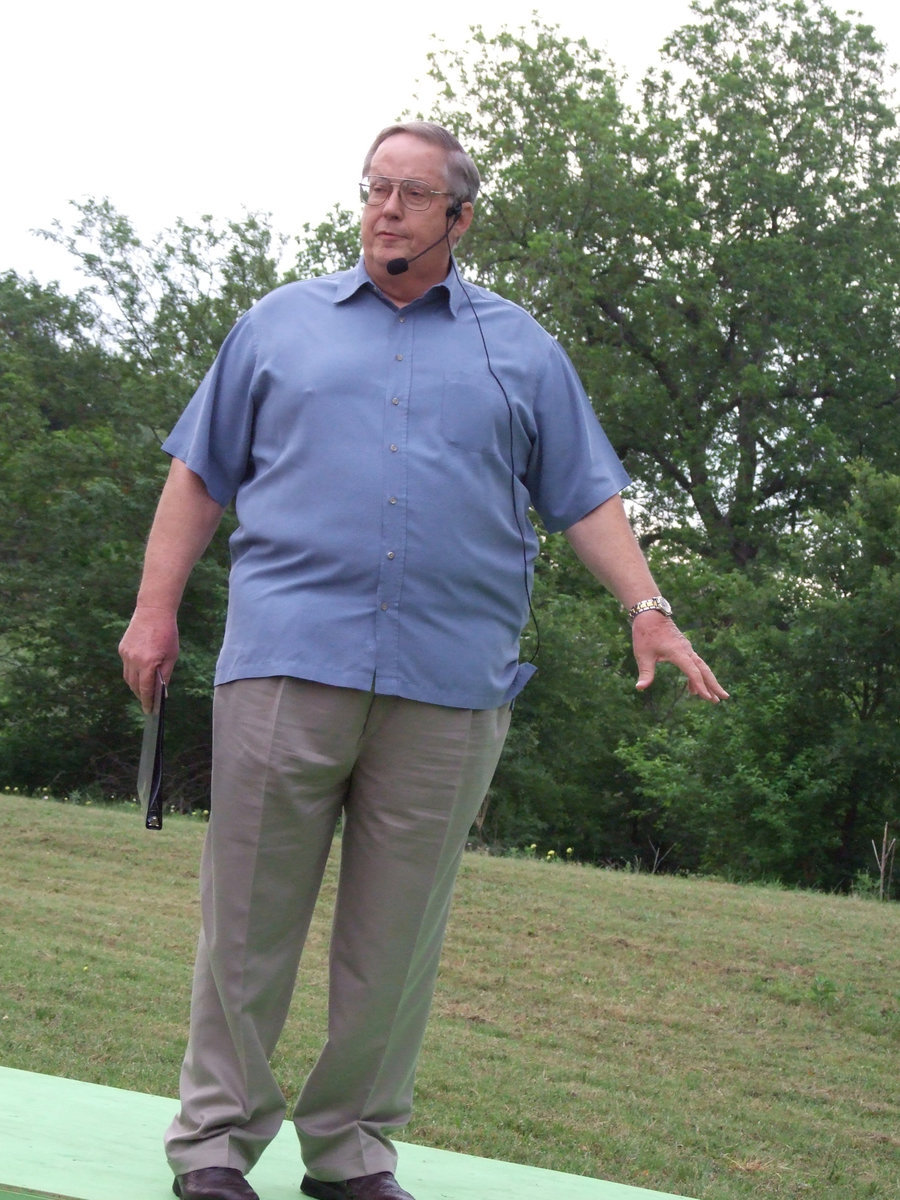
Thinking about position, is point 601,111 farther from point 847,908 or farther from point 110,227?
point 847,908

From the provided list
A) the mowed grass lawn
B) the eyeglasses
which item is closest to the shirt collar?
the eyeglasses

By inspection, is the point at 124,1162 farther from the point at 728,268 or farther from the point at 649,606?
the point at 728,268

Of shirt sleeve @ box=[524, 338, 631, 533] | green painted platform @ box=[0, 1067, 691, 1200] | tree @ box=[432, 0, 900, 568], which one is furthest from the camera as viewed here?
tree @ box=[432, 0, 900, 568]

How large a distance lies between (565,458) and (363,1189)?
149 centimetres

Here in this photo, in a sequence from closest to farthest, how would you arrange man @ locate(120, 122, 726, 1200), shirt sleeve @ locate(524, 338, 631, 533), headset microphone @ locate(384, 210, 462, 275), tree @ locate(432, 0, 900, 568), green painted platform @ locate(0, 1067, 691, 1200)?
green painted platform @ locate(0, 1067, 691, 1200)
man @ locate(120, 122, 726, 1200)
headset microphone @ locate(384, 210, 462, 275)
shirt sleeve @ locate(524, 338, 631, 533)
tree @ locate(432, 0, 900, 568)

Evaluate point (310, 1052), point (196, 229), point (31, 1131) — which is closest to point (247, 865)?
point (31, 1131)

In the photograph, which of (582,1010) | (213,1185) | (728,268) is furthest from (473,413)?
(728,268)

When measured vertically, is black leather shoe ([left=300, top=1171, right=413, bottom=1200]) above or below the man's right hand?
below

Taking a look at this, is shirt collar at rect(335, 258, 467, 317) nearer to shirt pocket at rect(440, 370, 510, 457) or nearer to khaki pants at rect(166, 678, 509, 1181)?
shirt pocket at rect(440, 370, 510, 457)

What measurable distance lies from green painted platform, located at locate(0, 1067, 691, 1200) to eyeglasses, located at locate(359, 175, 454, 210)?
74.5 inches

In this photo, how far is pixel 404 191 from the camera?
2801 mm

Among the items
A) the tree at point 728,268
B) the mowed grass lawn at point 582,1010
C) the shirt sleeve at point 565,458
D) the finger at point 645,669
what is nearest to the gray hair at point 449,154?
the shirt sleeve at point 565,458

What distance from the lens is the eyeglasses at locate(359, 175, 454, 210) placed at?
2.80 m

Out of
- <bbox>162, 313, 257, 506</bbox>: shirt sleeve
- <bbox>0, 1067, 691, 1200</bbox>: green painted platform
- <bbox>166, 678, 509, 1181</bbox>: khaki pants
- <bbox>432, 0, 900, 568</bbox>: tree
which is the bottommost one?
<bbox>0, 1067, 691, 1200</bbox>: green painted platform
